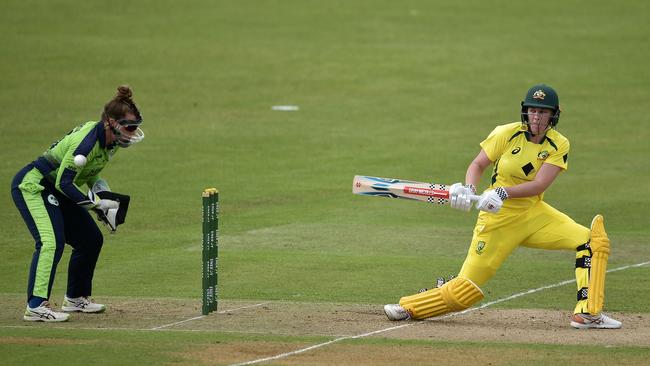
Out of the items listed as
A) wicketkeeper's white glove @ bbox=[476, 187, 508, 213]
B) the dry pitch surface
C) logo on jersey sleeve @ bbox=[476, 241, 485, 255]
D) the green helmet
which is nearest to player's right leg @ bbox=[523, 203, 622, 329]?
the dry pitch surface

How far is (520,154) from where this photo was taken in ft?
39.1

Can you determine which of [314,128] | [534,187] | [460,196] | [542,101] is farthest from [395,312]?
[314,128]

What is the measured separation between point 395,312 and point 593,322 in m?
1.98

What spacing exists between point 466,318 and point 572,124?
1736 cm

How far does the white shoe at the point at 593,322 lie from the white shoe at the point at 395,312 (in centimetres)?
170

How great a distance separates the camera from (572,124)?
29031mm

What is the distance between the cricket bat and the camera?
11836 millimetres

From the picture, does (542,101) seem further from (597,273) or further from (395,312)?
(395,312)

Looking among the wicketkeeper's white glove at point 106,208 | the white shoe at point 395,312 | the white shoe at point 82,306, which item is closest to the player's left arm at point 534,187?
the white shoe at point 395,312

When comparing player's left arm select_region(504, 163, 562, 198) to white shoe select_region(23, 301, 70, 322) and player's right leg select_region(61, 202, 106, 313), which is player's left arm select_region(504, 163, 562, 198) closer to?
player's right leg select_region(61, 202, 106, 313)

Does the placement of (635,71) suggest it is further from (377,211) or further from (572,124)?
(377,211)

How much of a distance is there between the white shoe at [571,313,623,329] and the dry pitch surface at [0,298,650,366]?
0.11 metres

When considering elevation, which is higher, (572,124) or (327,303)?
(572,124)

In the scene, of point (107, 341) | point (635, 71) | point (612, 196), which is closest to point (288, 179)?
point (612, 196)
